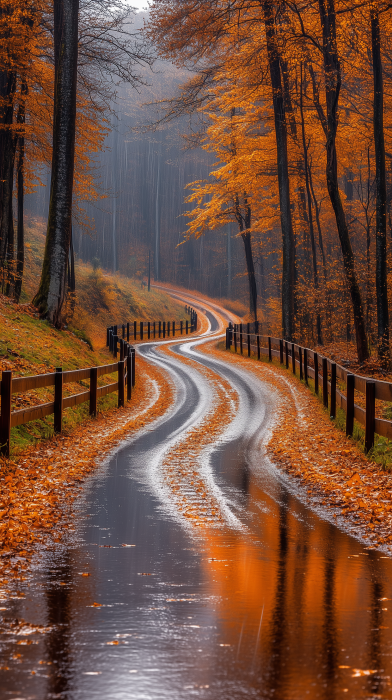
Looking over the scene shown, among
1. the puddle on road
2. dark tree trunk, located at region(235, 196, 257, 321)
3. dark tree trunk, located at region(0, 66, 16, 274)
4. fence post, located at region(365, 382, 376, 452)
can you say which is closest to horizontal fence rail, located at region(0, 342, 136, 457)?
the puddle on road

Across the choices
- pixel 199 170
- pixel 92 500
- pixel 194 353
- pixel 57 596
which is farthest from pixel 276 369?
pixel 199 170

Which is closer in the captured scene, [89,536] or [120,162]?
[89,536]

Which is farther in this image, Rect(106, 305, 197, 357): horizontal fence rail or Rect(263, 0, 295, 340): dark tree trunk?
Rect(106, 305, 197, 357): horizontal fence rail

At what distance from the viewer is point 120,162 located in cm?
Result: 9406

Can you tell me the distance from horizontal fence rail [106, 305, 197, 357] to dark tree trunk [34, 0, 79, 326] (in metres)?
6.97

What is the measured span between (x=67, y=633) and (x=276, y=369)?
2053 centimetres

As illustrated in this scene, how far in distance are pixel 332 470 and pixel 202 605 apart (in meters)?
5.04

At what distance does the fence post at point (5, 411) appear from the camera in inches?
330

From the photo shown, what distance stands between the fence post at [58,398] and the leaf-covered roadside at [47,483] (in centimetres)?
22

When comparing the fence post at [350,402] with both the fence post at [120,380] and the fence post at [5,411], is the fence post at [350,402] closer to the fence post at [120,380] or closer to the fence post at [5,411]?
the fence post at [5,411]

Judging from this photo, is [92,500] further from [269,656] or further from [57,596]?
[269,656]

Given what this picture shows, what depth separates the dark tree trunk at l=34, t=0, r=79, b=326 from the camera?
18.3 m

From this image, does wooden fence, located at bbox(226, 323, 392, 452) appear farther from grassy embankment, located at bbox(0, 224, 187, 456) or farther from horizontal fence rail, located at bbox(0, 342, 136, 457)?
grassy embankment, located at bbox(0, 224, 187, 456)

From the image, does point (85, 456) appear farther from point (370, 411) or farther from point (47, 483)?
point (370, 411)
